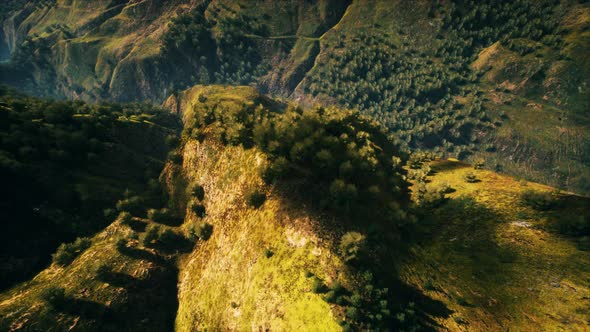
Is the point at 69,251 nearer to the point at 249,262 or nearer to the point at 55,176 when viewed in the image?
the point at 55,176

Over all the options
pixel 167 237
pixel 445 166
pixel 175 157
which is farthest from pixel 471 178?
pixel 175 157

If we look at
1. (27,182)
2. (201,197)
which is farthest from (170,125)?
(201,197)

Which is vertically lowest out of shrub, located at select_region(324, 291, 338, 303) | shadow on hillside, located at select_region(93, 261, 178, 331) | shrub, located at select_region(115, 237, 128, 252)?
shadow on hillside, located at select_region(93, 261, 178, 331)

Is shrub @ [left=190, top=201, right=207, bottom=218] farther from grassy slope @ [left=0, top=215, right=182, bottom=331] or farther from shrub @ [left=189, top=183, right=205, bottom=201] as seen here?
grassy slope @ [left=0, top=215, right=182, bottom=331]

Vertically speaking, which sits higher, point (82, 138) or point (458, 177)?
point (82, 138)

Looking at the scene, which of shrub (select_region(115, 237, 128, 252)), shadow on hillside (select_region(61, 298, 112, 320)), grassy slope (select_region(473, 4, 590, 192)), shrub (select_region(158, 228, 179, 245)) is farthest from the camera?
grassy slope (select_region(473, 4, 590, 192))

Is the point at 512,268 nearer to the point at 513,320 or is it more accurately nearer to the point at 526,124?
the point at 513,320

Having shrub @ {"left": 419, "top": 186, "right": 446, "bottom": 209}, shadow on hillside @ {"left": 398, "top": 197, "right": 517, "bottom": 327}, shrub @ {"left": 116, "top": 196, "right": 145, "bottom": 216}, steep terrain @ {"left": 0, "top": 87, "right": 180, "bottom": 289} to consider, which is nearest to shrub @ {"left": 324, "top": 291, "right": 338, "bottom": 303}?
shadow on hillside @ {"left": 398, "top": 197, "right": 517, "bottom": 327}

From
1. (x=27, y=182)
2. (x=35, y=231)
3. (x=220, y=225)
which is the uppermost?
(x=27, y=182)

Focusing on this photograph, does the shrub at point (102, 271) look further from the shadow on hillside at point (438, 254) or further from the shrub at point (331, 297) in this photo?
the shrub at point (331, 297)
